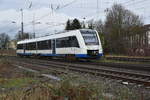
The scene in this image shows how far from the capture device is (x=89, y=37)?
81.7 feet

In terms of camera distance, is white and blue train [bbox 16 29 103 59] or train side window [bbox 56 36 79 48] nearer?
white and blue train [bbox 16 29 103 59]

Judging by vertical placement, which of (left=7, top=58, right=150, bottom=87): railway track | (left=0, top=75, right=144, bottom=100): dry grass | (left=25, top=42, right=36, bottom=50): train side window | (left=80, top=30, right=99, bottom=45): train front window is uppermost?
(left=80, top=30, right=99, bottom=45): train front window

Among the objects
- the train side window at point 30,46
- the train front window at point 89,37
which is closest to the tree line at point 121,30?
the train side window at point 30,46

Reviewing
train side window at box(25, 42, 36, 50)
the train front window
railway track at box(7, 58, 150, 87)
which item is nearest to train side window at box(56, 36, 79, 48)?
the train front window

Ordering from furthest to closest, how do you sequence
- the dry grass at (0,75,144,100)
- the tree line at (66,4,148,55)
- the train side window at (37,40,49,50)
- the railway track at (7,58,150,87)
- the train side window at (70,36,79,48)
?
the tree line at (66,4,148,55)
the train side window at (37,40,49,50)
the train side window at (70,36,79,48)
the railway track at (7,58,150,87)
the dry grass at (0,75,144,100)

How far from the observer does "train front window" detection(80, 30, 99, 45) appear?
961 inches

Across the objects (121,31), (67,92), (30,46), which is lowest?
(67,92)

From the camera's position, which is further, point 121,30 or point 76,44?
point 121,30

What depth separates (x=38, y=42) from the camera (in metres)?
36.1

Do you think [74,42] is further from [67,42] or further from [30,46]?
[30,46]

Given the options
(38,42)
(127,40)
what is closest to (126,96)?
(38,42)

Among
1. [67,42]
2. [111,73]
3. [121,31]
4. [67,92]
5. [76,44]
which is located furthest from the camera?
[121,31]

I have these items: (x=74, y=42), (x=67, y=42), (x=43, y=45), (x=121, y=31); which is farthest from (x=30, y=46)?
(x=121, y=31)

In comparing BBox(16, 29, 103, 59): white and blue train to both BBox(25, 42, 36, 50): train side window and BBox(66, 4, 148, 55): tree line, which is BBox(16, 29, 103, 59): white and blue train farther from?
BBox(66, 4, 148, 55): tree line
